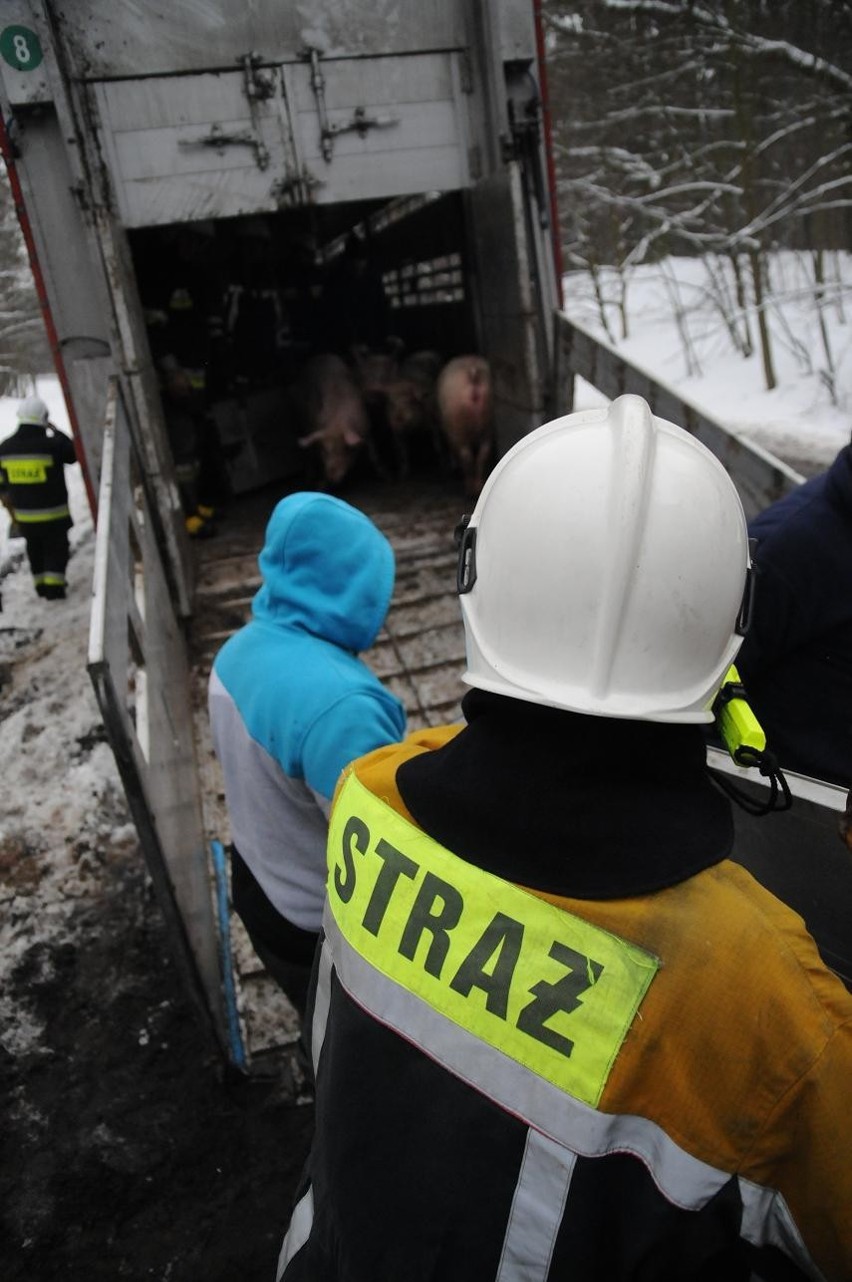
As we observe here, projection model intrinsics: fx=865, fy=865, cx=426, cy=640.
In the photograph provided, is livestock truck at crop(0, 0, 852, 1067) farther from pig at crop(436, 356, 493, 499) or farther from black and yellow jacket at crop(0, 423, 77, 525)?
black and yellow jacket at crop(0, 423, 77, 525)

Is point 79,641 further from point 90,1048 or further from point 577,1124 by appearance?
point 577,1124

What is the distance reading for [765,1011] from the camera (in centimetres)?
99

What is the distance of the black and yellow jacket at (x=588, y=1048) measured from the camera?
3.25 ft

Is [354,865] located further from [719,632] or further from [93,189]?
[93,189]

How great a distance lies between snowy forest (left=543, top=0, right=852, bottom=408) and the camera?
1328cm

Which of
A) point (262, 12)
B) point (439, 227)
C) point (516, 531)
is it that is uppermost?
point (262, 12)

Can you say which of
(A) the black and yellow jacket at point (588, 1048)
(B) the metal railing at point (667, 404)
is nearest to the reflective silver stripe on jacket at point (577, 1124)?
(A) the black and yellow jacket at point (588, 1048)

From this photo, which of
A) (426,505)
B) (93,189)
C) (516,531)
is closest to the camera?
(516,531)

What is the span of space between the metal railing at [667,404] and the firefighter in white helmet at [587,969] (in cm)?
244

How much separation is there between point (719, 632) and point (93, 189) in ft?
16.6

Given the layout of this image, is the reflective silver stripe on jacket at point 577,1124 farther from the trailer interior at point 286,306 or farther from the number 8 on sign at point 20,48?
the trailer interior at point 286,306

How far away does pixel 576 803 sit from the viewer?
1061 mm

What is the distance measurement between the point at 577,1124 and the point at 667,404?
4.00 m

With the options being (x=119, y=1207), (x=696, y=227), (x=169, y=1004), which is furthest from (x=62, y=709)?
(x=696, y=227)
